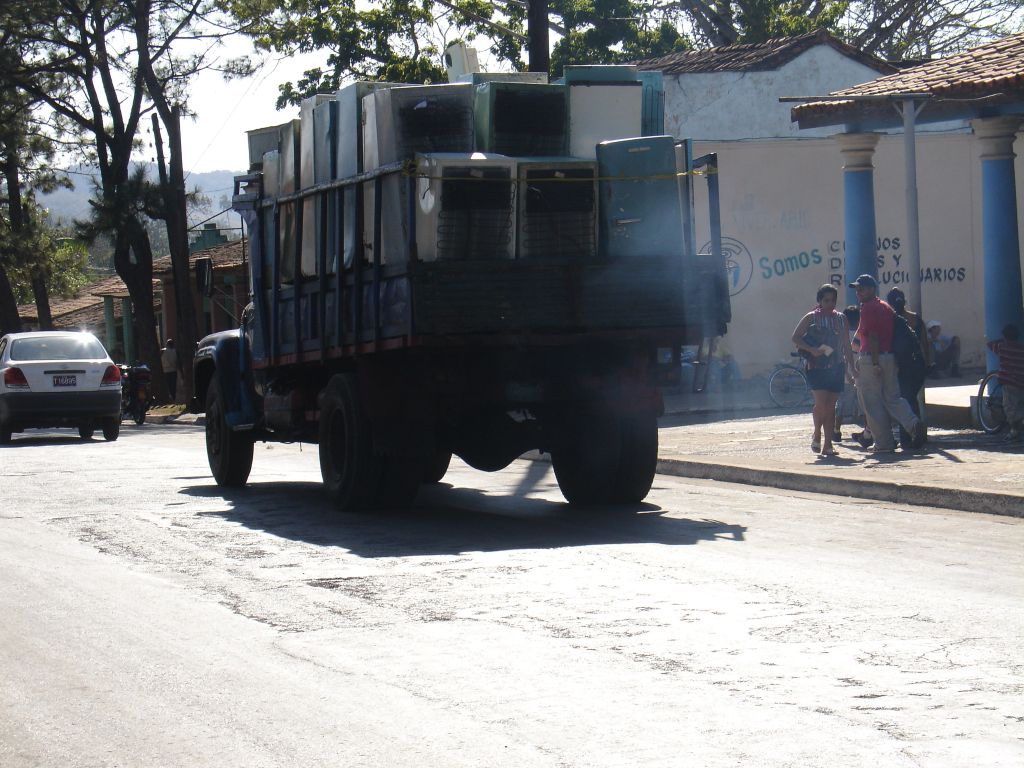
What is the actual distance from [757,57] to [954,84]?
554 inches

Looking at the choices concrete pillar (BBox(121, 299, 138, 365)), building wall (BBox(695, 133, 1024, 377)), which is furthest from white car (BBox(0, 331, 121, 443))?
concrete pillar (BBox(121, 299, 138, 365))

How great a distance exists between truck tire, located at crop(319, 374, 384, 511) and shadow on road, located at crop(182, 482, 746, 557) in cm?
16

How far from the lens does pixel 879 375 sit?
14.9 metres

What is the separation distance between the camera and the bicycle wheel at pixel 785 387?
2284 cm

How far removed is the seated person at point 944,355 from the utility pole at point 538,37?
10.5 m

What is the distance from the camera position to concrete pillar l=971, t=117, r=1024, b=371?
1784 centimetres

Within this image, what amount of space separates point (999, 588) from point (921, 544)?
1.80 meters

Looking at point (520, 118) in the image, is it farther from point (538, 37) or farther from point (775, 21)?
point (775, 21)

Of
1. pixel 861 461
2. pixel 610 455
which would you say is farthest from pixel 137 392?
pixel 610 455

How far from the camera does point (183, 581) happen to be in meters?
8.78

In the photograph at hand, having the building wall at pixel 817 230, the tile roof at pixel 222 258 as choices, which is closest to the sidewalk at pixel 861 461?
the building wall at pixel 817 230

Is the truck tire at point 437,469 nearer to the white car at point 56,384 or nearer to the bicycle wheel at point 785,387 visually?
the bicycle wheel at point 785,387

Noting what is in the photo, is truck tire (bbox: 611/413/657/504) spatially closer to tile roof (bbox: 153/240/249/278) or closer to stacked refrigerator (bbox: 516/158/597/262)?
stacked refrigerator (bbox: 516/158/597/262)

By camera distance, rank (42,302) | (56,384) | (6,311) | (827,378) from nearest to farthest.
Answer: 1. (827,378)
2. (56,384)
3. (6,311)
4. (42,302)
